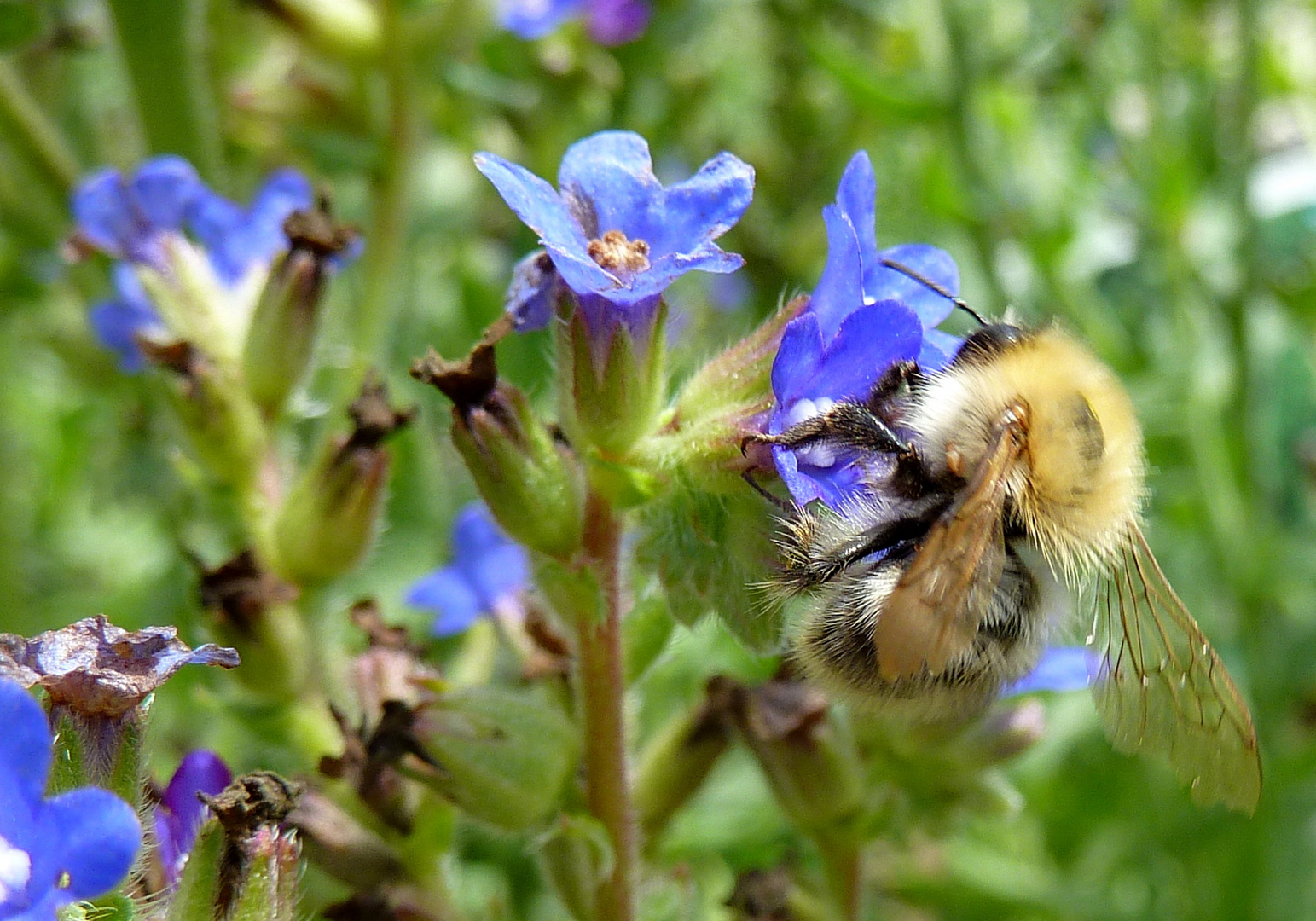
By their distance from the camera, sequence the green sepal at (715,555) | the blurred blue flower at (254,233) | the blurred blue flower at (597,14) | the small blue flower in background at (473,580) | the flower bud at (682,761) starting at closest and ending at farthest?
the green sepal at (715,555) < the flower bud at (682,761) < the small blue flower in background at (473,580) < the blurred blue flower at (254,233) < the blurred blue flower at (597,14)

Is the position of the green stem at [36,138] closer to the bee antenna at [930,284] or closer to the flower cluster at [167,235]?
the flower cluster at [167,235]

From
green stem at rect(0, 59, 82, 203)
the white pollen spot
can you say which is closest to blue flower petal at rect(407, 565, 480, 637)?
the white pollen spot

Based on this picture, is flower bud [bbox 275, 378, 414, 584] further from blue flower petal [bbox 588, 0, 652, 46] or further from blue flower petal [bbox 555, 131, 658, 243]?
blue flower petal [bbox 588, 0, 652, 46]

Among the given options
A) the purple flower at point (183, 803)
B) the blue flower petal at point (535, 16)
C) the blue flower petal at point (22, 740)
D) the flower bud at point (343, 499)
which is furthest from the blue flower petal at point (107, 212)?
the blue flower petal at point (22, 740)

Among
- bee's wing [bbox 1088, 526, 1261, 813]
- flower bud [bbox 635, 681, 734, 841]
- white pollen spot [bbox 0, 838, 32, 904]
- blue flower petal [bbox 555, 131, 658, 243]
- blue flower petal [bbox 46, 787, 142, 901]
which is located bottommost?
bee's wing [bbox 1088, 526, 1261, 813]

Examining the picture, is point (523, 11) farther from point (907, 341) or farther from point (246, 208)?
point (907, 341)

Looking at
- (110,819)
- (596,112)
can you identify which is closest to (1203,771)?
(110,819)
